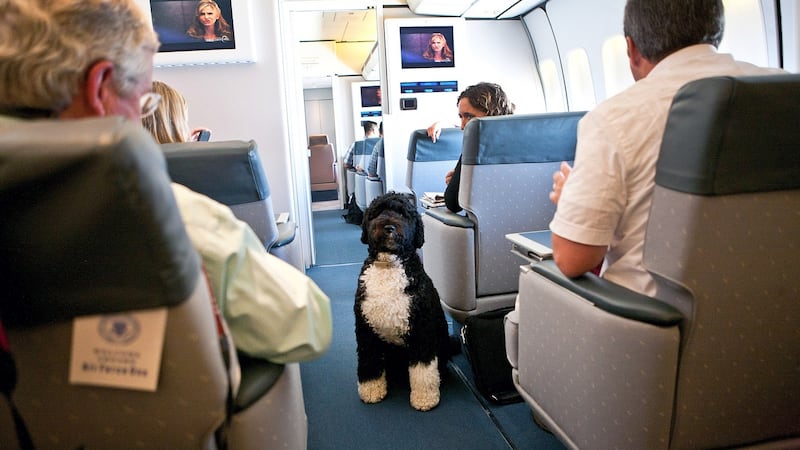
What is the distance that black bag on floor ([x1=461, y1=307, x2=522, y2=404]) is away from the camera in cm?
259

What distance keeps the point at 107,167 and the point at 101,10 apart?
0.44 m

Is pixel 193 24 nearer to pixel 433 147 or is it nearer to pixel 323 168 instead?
pixel 433 147

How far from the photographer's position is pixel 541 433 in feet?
A: 7.44

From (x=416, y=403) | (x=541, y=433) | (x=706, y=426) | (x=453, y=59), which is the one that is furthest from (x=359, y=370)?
(x=453, y=59)

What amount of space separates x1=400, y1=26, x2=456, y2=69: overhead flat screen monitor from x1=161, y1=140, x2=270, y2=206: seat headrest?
4.37 meters

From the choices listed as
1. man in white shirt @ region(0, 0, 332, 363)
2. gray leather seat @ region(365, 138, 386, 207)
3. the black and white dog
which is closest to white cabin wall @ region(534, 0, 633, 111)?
gray leather seat @ region(365, 138, 386, 207)

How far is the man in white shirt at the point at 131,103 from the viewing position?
868 millimetres

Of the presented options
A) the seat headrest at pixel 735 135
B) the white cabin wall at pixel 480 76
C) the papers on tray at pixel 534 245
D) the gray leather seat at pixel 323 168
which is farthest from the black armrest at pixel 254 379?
the gray leather seat at pixel 323 168

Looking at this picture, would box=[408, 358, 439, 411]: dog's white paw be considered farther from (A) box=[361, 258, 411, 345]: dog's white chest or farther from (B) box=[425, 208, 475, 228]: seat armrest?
(B) box=[425, 208, 475, 228]: seat armrest

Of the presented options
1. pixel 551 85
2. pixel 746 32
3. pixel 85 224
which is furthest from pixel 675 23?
pixel 551 85

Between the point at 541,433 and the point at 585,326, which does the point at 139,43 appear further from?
the point at 541,433

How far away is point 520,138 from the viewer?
8.82 ft

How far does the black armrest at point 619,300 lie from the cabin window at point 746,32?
3278 mm

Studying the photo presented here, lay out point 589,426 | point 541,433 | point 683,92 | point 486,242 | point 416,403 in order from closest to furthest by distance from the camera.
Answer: point 683,92
point 589,426
point 541,433
point 416,403
point 486,242
